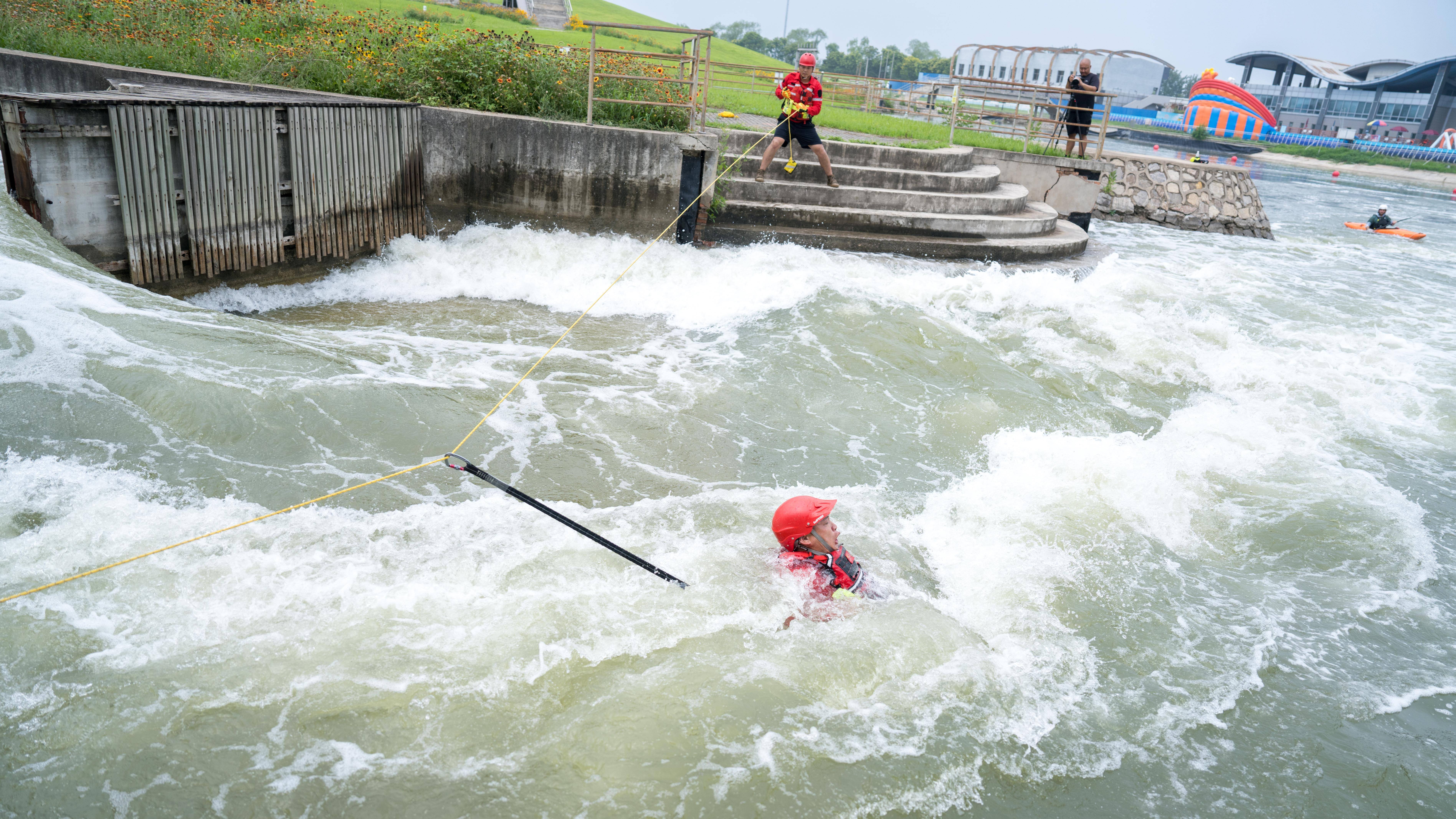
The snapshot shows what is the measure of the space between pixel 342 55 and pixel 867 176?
846cm

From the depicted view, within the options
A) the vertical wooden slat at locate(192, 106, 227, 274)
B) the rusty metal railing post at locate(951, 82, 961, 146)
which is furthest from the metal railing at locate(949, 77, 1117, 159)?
the vertical wooden slat at locate(192, 106, 227, 274)

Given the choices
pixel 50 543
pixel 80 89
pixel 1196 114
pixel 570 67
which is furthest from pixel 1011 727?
pixel 1196 114

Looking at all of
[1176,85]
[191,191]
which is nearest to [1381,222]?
[191,191]

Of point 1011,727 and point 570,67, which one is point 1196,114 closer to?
point 570,67

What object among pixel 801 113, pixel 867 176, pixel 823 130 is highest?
pixel 801 113

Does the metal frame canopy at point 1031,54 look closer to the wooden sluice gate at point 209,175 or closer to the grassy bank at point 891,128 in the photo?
the grassy bank at point 891,128

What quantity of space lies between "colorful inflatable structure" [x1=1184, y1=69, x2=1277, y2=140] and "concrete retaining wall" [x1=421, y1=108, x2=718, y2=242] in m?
63.7

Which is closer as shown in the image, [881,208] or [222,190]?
[222,190]

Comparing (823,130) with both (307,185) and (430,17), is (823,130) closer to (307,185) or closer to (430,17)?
(307,185)

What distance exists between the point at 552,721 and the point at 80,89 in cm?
1361

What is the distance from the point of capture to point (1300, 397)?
29.8ft

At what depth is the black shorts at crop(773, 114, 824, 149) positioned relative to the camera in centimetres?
1209

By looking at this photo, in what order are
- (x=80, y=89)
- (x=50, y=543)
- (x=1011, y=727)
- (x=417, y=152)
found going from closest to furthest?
(x=1011, y=727), (x=50, y=543), (x=417, y=152), (x=80, y=89)

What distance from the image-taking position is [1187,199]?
71.9 feet
